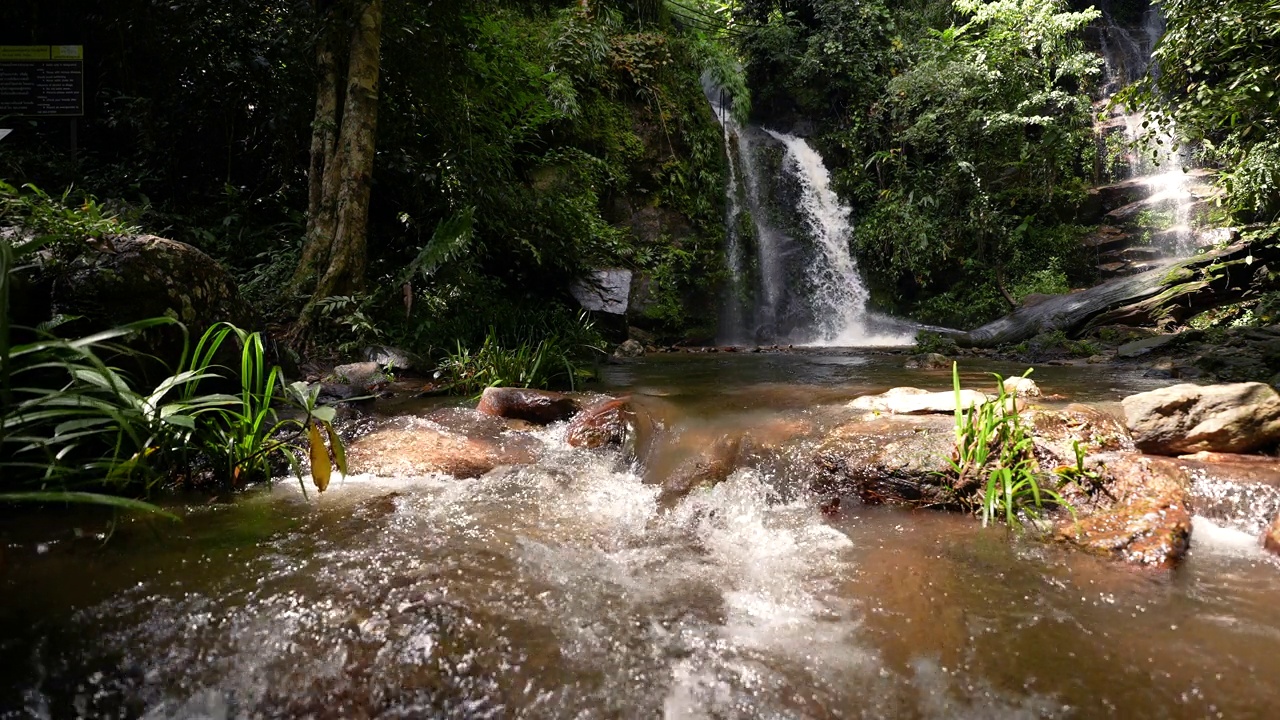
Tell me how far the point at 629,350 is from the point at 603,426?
15.5ft

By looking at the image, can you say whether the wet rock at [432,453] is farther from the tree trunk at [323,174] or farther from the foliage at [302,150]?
the tree trunk at [323,174]

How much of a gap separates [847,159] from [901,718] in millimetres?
14355

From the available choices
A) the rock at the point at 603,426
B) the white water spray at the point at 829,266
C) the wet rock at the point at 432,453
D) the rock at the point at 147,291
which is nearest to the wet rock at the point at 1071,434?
the rock at the point at 603,426

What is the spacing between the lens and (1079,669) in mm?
1635

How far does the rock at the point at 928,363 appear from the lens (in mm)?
6875

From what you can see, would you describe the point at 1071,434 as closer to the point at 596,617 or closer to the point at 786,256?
the point at 596,617

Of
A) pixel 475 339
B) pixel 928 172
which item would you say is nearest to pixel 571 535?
pixel 475 339

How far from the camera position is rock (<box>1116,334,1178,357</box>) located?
726 centimetres

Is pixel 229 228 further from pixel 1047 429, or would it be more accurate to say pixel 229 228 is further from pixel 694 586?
pixel 1047 429

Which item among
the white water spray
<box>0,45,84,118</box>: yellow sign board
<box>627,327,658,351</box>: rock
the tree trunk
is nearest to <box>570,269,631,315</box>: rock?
<box>627,327,658,351</box>: rock

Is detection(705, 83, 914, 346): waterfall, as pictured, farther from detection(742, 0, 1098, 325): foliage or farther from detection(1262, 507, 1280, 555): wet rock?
detection(1262, 507, 1280, 555): wet rock

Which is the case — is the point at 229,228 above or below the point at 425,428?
above

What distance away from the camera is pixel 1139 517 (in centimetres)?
244

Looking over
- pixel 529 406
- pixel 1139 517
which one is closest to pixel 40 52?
pixel 529 406
